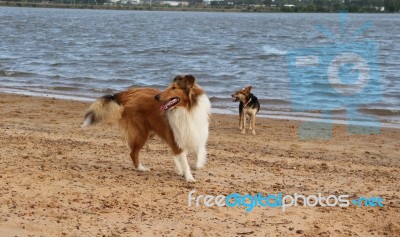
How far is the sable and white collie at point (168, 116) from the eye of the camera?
24.7 ft

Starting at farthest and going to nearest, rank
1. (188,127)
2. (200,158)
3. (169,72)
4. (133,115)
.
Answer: (169,72) < (133,115) < (200,158) < (188,127)

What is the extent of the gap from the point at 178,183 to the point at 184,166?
0.28m

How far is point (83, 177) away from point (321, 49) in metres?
31.4

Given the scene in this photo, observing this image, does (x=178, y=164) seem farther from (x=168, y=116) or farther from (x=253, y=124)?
(x=253, y=124)

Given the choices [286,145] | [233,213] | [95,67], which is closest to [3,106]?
[286,145]

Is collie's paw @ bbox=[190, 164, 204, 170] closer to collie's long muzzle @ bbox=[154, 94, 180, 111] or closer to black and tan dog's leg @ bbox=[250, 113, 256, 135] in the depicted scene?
collie's long muzzle @ bbox=[154, 94, 180, 111]

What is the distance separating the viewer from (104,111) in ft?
26.7

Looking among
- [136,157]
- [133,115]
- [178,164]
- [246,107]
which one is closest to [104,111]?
[133,115]

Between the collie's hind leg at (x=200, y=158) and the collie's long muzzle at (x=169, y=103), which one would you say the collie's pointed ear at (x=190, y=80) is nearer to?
the collie's long muzzle at (x=169, y=103)

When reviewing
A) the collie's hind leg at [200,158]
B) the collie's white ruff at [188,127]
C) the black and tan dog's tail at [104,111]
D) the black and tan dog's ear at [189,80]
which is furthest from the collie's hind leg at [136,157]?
the black and tan dog's ear at [189,80]

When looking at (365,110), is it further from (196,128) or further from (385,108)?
(196,128)

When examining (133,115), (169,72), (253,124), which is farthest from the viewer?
(169,72)

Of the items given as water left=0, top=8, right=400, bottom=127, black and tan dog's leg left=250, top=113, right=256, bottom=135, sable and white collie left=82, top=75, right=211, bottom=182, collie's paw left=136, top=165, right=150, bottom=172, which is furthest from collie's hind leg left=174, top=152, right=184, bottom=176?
water left=0, top=8, right=400, bottom=127

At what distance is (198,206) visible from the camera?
6.55 m
